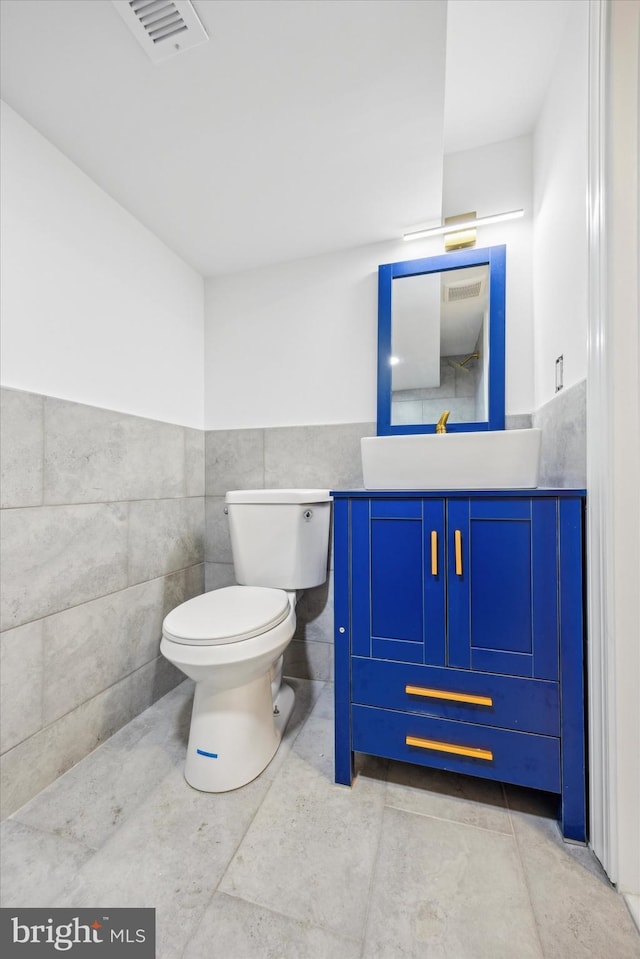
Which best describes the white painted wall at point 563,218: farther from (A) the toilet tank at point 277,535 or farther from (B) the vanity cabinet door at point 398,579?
(A) the toilet tank at point 277,535

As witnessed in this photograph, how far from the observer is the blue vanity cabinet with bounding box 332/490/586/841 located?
0.97m

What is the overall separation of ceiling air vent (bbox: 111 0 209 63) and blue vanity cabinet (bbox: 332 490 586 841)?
119 centimetres

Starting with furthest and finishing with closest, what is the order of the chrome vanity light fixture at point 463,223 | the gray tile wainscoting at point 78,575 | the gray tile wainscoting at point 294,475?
the gray tile wainscoting at point 294,475
the chrome vanity light fixture at point 463,223
the gray tile wainscoting at point 78,575

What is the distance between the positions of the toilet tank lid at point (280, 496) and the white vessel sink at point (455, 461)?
303 millimetres

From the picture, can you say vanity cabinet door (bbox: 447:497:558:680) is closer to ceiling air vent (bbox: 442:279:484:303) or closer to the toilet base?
the toilet base

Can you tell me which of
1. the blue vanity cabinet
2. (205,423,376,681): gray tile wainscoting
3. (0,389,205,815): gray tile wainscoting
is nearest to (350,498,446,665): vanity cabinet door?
the blue vanity cabinet

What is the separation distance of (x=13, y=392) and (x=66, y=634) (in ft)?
2.43

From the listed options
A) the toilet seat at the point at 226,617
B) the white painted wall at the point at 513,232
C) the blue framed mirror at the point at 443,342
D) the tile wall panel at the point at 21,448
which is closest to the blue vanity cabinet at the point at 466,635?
the toilet seat at the point at 226,617

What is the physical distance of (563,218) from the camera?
1.19m

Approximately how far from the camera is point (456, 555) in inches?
41.0

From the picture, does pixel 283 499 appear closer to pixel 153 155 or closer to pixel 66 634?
pixel 66 634

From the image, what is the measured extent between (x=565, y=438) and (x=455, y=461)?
34 centimetres

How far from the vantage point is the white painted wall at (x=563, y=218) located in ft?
3.48

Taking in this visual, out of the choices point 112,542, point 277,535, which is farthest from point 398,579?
point 112,542
